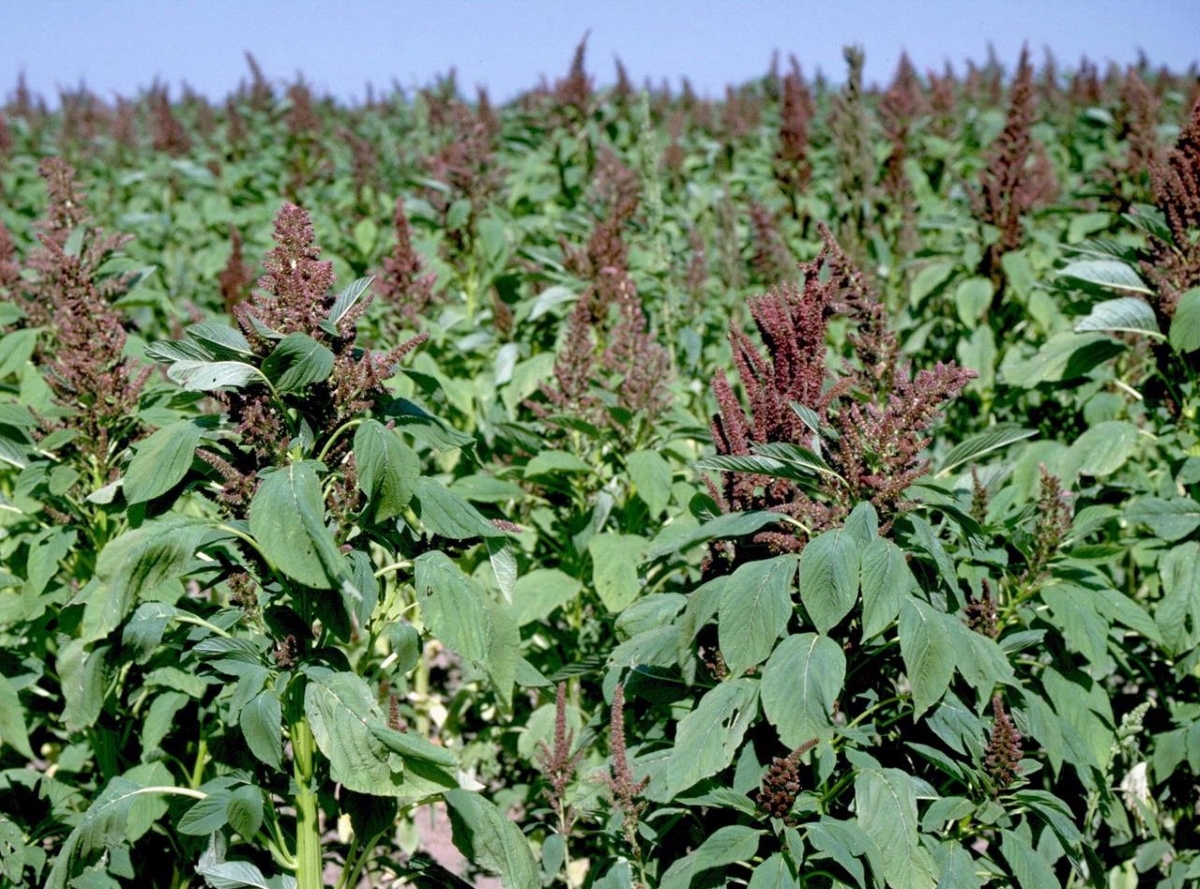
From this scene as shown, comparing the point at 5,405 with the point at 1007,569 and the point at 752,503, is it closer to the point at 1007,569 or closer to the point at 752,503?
the point at 752,503

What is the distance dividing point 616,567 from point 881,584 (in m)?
1.10

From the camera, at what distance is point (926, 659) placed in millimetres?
2256

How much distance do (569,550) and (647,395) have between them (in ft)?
1.80

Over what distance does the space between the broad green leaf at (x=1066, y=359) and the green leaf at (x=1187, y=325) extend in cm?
45

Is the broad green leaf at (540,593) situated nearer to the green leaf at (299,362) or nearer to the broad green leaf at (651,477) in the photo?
the broad green leaf at (651,477)

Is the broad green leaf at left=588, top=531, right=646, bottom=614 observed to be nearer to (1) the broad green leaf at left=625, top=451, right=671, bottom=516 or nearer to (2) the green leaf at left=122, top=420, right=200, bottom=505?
(1) the broad green leaf at left=625, top=451, right=671, bottom=516

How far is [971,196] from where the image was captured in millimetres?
4785

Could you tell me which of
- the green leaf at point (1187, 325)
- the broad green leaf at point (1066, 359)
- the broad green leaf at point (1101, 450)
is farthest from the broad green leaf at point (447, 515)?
the broad green leaf at point (1066, 359)

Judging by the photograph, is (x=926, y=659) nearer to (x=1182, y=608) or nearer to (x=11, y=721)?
(x=1182, y=608)

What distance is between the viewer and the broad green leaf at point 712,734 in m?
2.31

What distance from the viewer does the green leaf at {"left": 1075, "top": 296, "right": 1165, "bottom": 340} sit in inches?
127

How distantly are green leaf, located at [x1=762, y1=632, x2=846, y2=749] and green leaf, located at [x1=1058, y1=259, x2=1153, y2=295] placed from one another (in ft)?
5.36

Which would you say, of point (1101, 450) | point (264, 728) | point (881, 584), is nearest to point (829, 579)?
point (881, 584)

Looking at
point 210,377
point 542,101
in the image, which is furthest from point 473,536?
point 542,101
